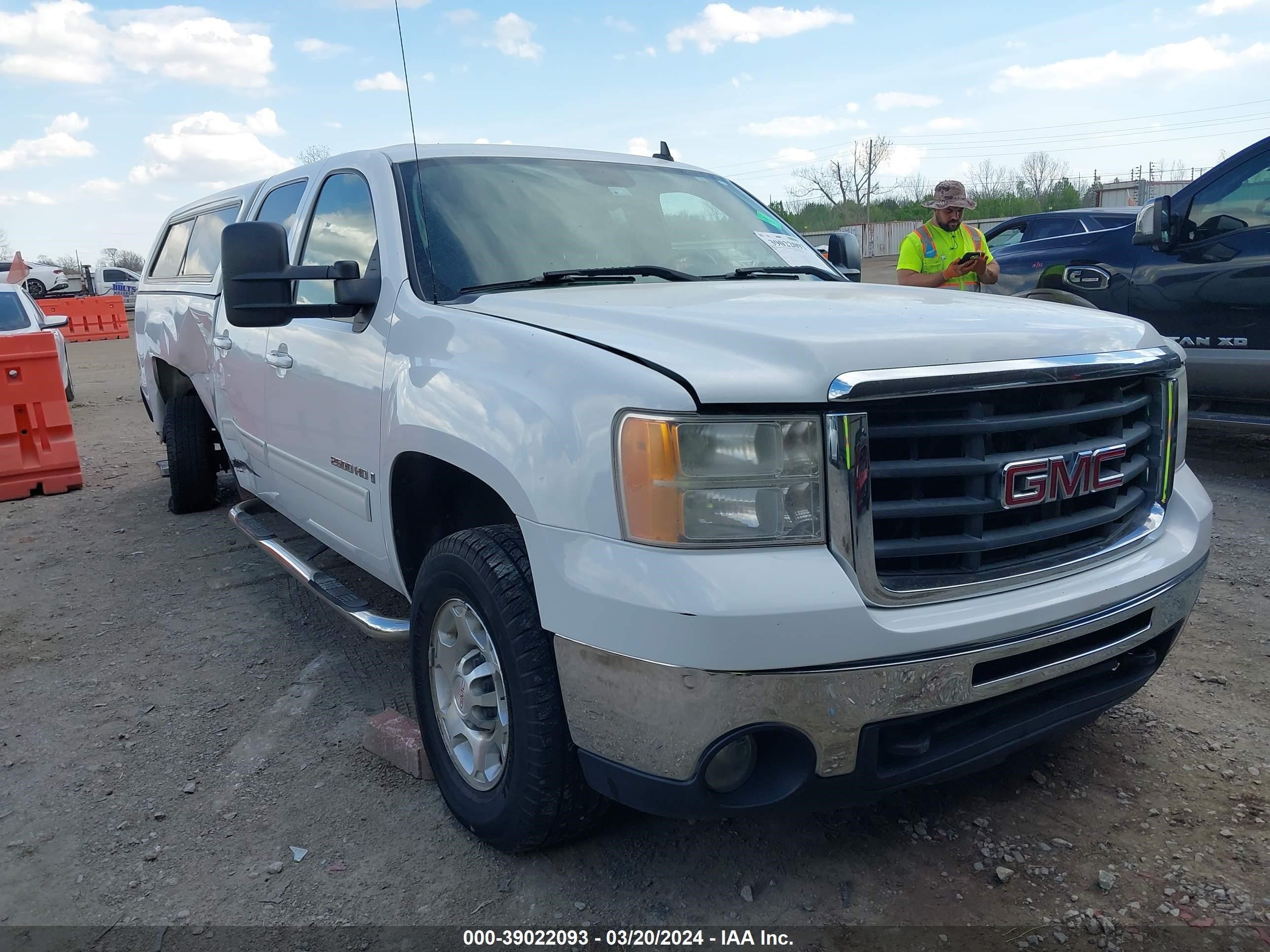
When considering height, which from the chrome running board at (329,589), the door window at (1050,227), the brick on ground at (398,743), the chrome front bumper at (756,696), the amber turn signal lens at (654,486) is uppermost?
the door window at (1050,227)

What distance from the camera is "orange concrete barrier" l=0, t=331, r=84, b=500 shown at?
7160 millimetres

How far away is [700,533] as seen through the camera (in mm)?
1914

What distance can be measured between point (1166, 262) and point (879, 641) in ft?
17.9

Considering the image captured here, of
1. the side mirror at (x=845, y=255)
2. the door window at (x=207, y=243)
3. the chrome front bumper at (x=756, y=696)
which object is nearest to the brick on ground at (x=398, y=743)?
the chrome front bumper at (x=756, y=696)

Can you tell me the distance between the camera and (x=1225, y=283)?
228 inches

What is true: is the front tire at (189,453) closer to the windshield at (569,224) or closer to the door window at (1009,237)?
the windshield at (569,224)

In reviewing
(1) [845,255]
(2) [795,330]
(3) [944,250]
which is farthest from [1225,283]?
(2) [795,330]

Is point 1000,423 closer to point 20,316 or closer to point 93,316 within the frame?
point 20,316

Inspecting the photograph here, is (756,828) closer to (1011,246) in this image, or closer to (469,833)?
(469,833)

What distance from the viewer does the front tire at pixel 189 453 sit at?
5852 millimetres

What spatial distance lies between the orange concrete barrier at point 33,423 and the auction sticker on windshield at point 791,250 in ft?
19.3

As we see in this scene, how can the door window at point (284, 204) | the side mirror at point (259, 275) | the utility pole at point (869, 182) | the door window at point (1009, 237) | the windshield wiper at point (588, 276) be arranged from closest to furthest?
1. the side mirror at point (259, 275)
2. the windshield wiper at point (588, 276)
3. the door window at point (284, 204)
4. the door window at point (1009, 237)
5. the utility pole at point (869, 182)

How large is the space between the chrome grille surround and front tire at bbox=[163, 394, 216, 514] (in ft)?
15.4

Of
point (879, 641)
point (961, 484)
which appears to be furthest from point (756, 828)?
point (961, 484)
